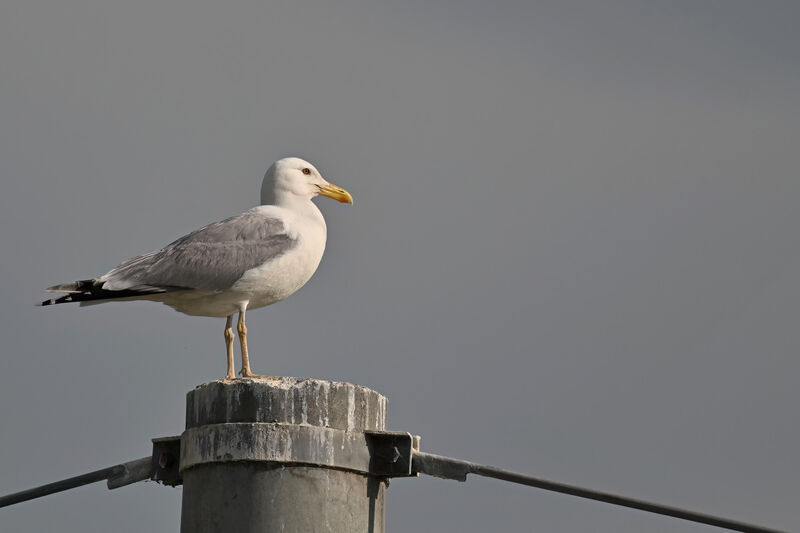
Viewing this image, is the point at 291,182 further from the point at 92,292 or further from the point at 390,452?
the point at 390,452

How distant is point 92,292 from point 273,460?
461 cm

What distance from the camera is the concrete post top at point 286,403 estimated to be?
600cm

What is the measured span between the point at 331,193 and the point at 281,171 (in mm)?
645

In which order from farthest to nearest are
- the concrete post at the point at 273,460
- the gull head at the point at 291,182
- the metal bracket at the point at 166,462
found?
the gull head at the point at 291,182
the metal bracket at the point at 166,462
the concrete post at the point at 273,460

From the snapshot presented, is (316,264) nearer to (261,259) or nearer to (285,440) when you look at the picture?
(261,259)

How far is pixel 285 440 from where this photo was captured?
5.90m

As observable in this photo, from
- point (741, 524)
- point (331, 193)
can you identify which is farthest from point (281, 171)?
point (741, 524)

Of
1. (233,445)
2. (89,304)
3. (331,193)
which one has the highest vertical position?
(331,193)

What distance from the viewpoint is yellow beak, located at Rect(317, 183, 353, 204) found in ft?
38.8

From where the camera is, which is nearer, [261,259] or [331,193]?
[261,259]

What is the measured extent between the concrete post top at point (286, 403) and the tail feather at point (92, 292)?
400cm

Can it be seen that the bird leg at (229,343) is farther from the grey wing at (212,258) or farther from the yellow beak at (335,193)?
the yellow beak at (335,193)

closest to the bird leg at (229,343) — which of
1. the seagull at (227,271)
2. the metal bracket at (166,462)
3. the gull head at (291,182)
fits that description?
the seagull at (227,271)

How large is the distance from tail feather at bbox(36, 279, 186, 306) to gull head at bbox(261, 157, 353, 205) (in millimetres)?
1571
